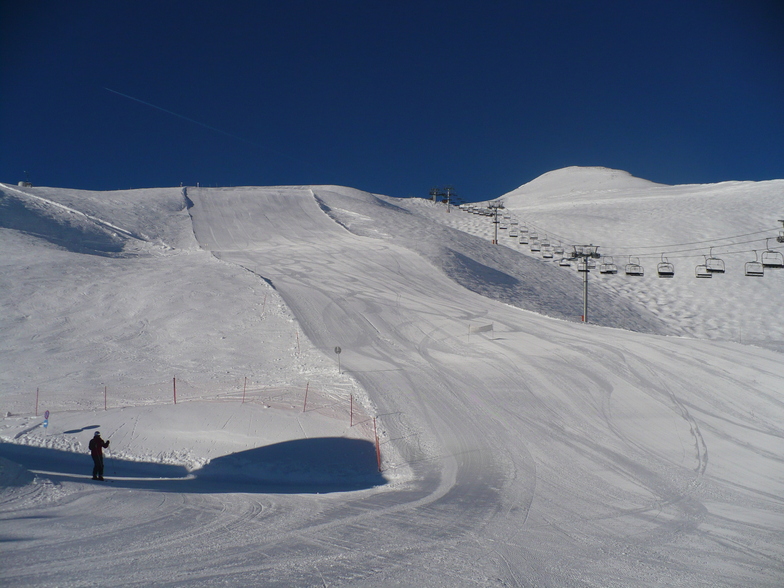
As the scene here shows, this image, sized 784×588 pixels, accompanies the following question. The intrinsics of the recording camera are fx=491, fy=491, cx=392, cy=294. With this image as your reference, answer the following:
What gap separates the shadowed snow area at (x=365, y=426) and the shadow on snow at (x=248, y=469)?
7 cm

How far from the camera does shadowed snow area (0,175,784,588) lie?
6406 millimetres

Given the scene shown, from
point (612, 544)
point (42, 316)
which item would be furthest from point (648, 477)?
point (42, 316)

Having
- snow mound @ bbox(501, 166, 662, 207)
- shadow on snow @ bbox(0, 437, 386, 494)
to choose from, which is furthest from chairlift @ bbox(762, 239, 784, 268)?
snow mound @ bbox(501, 166, 662, 207)

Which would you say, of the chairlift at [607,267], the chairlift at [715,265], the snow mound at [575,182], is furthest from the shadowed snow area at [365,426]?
the snow mound at [575,182]

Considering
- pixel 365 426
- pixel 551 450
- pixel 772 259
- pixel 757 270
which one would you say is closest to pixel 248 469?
pixel 365 426

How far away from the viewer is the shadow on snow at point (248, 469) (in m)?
10.1

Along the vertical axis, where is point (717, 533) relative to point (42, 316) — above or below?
below

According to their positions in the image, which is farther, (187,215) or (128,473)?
(187,215)

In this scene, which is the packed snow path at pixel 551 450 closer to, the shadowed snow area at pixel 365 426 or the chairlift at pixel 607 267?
the shadowed snow area at pixel 365 426

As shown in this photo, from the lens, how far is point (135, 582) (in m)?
5.25

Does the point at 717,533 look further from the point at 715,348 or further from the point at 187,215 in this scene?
the point at 187,215

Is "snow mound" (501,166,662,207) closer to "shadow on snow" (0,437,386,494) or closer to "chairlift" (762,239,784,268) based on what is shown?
"chairlift" (762,239,784,268)

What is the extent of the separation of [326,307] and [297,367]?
7.79 m

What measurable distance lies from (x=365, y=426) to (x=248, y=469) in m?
3.50
